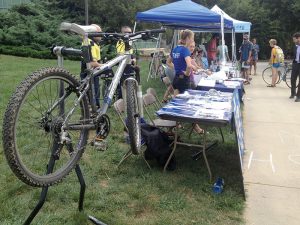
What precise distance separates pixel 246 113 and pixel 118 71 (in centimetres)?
607

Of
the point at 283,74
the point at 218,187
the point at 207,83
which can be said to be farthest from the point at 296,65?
the point at 218,187

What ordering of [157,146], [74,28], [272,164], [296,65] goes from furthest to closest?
[296,65] → [272,164] → [157,146] → [74,28]

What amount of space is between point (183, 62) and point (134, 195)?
3.33m

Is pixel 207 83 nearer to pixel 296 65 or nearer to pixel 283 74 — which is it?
pixel 296 65

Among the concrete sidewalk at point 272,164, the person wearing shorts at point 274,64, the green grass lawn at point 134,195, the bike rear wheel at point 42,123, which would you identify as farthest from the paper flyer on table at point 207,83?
the person wearing shorts at point 274,64

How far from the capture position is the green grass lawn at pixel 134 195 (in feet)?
12.1

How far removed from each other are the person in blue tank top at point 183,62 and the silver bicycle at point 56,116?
3.20 m

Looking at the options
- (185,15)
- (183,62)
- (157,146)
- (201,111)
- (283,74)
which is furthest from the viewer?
(283,74)

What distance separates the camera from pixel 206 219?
3768 mm

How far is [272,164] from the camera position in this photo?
214 inches

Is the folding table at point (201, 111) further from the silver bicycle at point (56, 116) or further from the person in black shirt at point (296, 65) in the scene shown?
the person in black shirt at point (296, 65)

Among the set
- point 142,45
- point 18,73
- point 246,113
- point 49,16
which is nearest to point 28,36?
point 49,16

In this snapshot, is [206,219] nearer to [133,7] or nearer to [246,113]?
[246,113]

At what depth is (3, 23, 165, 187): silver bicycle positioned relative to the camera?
249cm
